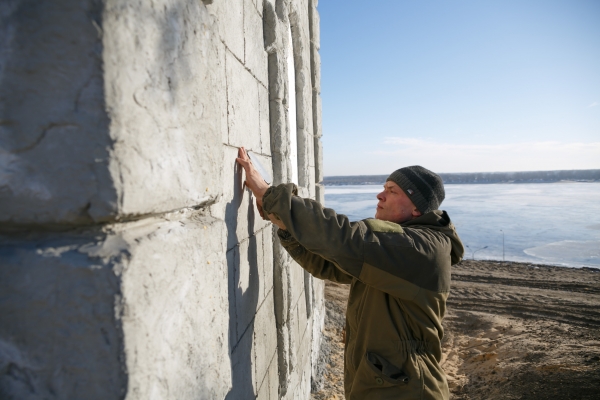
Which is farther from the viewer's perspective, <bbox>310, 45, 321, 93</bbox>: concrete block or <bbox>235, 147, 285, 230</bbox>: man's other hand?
<bbox>310, 45, 321, 93</bbox>: concrete block

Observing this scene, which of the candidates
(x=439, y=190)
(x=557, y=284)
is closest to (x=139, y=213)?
(x=439, y=190)

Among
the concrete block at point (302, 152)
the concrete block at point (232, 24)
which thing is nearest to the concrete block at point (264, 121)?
the concrete block at point (232, 24)

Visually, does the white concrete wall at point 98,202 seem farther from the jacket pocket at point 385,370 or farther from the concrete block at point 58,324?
the jacket pocket at point 385,370

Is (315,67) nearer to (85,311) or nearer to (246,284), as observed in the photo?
(246,284)

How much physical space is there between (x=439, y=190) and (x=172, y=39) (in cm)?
186

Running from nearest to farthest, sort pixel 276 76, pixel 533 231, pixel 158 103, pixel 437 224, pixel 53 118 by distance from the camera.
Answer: pixel 53 118 < pixel 158 103 < pixel 437 224 < pixel 276 76 < pixel 533 231

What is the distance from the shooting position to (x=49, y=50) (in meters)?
0.60

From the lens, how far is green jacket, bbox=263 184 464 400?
1.67 metres

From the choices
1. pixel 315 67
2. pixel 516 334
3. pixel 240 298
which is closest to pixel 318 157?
pixel 315 67

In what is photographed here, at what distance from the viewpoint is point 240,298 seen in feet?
5.75

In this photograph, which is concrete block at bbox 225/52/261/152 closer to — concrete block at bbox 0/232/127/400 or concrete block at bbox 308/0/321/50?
concrete block at bbox 0/232/127/400

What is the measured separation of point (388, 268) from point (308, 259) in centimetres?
56

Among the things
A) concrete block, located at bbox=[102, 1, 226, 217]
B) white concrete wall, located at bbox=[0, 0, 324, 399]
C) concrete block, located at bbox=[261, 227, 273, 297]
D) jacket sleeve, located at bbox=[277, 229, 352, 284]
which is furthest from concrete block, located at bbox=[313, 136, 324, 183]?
white concrete wall, located at bbox=[0, 0, 324, 399]

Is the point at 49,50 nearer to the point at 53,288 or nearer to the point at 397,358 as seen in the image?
the point at 53,288
